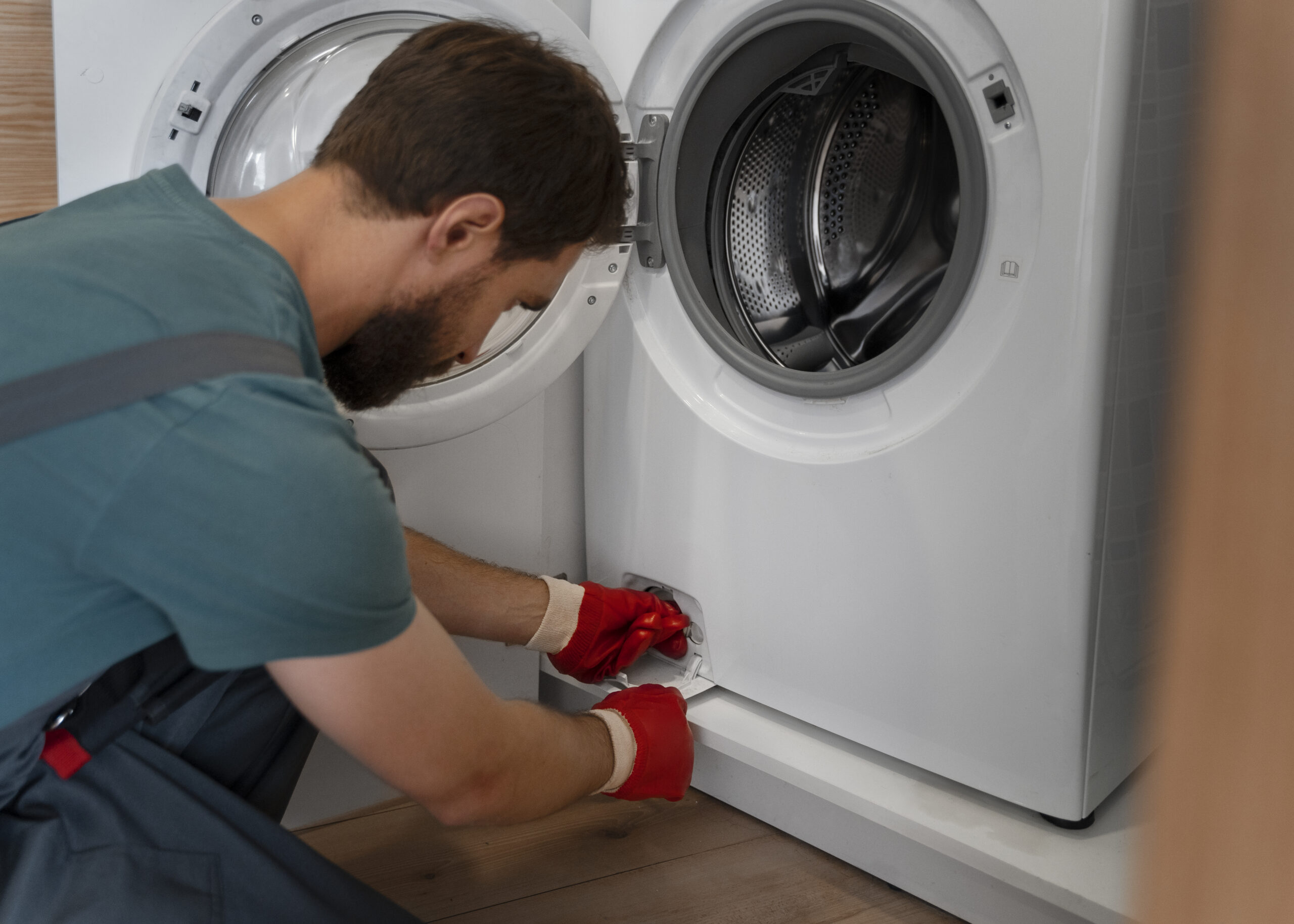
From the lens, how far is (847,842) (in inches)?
42.0

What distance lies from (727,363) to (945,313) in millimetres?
→ 254

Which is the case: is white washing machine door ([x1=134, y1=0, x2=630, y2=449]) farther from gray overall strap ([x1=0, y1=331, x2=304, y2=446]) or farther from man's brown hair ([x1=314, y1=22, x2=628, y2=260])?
gray overall strap ([x1=0, y1=331, x2=304, y2=446])

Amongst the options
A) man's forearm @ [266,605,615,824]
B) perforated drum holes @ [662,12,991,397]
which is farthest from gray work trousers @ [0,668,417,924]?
perforated drum holes @ [662,12,991,397]

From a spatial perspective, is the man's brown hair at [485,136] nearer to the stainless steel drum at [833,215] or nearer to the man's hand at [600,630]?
the stainless steel drum at [833,215]

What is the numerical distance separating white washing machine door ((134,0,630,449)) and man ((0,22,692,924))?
15 centimetres

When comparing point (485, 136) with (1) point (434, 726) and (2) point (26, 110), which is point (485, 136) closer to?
(1) point (434, 726)

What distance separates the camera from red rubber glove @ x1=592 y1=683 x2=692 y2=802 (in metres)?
0.92

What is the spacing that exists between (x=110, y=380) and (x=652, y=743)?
603mm

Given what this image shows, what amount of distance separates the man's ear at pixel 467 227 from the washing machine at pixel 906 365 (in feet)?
1.12

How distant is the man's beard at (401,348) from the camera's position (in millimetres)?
748

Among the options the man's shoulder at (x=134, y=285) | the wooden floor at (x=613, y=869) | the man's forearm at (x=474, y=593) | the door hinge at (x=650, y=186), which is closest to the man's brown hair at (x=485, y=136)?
the man's shoulder at (x=134, y=285)

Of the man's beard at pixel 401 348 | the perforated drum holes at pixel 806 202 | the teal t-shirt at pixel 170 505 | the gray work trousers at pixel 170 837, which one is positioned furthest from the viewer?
the perforated drum holes at pixel 806 202

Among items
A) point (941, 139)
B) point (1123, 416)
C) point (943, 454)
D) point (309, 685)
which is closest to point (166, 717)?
point (309, 685)

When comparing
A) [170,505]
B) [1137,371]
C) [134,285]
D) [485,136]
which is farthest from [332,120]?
[1137,371]
